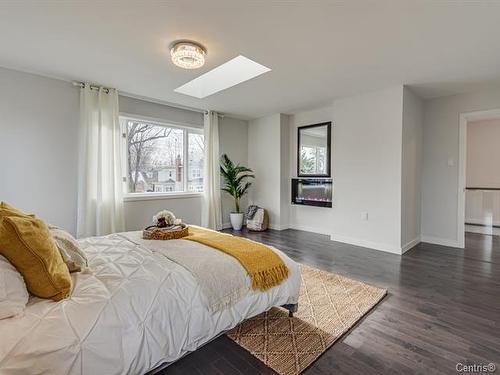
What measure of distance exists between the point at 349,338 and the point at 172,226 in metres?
1.74

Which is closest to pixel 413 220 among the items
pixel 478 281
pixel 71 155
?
pixel 478 281

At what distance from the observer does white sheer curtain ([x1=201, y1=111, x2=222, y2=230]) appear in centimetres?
511

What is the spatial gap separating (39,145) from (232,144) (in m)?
3.37

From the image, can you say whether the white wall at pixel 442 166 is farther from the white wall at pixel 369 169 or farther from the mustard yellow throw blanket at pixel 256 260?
the mustard yellow throw blanket at pixel 256 260

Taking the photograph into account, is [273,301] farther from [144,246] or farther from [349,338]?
[144,246]

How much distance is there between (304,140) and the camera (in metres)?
5.39

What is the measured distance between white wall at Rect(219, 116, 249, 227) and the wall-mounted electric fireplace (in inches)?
49.0

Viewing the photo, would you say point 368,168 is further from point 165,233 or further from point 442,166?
point 165,233

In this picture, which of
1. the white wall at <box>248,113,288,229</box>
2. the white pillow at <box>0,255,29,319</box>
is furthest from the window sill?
the white pillow at <box>0,255,29,319</box>

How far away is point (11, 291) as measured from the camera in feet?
3.74

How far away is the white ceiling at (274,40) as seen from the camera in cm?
202

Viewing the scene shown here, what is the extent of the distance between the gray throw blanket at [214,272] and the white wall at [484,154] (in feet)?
22.4

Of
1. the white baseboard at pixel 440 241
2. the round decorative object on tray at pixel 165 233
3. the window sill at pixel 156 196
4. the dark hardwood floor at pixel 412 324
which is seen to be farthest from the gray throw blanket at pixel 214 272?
the white baseboard at pixel 440 241

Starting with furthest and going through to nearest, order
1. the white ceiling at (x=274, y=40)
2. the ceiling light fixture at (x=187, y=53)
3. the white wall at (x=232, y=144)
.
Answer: the white wall at (x=232, y=144), the ceiling light fixture at (x=187, y=53), the white ceiling at (x=274, y=40)
